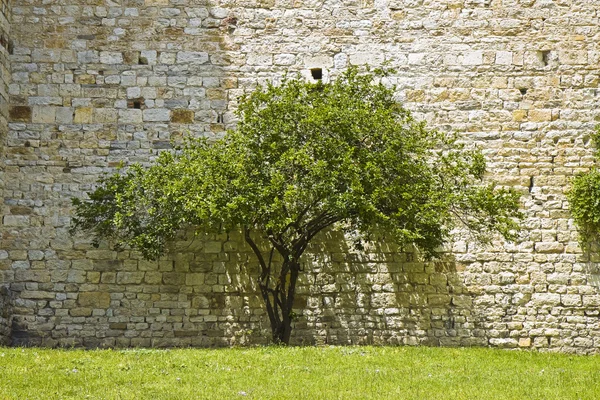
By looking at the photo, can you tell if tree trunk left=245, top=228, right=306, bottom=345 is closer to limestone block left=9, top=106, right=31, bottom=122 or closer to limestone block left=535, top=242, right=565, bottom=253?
limestone block left=535, top=242, right=565, bottom=253

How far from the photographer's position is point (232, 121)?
12.1 meters

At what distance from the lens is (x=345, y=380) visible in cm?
806

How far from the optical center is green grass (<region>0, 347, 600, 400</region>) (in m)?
7.52

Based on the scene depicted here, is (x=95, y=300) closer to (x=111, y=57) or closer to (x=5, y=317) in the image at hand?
(x=5, y=317)

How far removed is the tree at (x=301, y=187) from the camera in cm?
1028

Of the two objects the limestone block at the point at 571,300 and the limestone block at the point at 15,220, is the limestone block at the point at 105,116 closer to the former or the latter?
the limestone block at the point at 15,220

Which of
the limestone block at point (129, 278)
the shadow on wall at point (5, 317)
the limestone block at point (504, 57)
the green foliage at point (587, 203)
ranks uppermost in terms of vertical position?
the limestone block at point (504, 57)

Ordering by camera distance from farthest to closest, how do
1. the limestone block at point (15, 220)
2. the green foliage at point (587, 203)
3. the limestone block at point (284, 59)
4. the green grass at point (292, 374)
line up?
the limestone block at point (284, 59) → the limestone block at point (15, 220) → the green foliage at point (587, 203) → the green grass at point (292, 374)

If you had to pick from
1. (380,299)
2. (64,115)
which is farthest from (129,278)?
(380,299)

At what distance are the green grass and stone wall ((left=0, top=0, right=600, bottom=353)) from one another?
1.36 meters

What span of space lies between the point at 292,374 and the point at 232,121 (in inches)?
195

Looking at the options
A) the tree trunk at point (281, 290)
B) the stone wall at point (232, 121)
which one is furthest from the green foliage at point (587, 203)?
the tree trunk at point (281, 290)

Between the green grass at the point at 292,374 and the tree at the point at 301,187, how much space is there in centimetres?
164

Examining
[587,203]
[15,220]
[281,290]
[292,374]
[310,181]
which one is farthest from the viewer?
[15,220]
